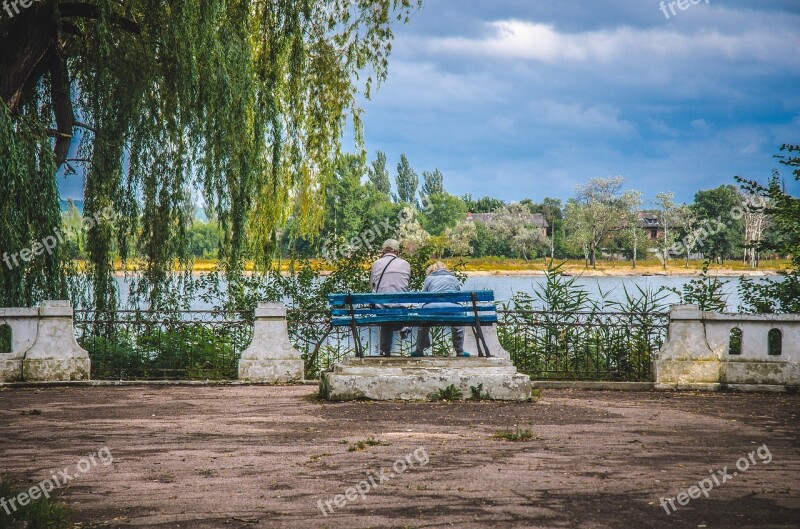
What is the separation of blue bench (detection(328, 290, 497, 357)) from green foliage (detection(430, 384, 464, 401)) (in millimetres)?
701

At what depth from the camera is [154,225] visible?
14430mm

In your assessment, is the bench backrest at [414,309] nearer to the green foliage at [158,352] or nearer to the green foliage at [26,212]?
the green foliage at [158,352]

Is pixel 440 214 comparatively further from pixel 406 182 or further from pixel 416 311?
pixel 416 311

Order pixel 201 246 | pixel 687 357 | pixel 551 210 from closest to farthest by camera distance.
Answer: pixel 687 357 < pixel 201 246 < pixel 551 210

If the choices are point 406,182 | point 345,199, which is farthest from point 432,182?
point 345,199

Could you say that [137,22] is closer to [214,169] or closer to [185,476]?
[214,169]

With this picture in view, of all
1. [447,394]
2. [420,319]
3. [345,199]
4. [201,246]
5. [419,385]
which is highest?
[345,199]

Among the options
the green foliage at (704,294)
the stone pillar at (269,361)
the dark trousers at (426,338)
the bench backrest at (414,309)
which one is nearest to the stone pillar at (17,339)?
the stone pillar at (269,361)

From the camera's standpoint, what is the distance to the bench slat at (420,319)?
10.6 metres

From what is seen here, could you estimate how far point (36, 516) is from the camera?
472cm

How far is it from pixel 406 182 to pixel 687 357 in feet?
323

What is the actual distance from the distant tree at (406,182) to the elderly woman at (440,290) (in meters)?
97.4

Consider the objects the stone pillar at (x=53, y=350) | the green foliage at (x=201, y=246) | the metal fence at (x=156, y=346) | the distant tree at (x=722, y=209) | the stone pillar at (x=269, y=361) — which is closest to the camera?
the stone pillar at (x=53, y=350)

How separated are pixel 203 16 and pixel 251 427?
24.4 feet
